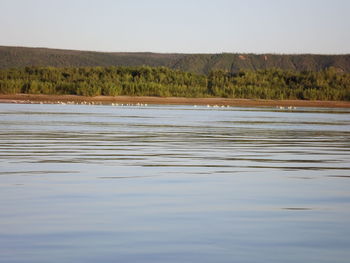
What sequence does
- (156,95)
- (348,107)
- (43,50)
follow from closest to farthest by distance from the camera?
(348,107) → (156,95) → (43,50)

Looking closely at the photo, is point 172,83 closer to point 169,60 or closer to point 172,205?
point 169,60

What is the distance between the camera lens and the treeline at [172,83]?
77188mm

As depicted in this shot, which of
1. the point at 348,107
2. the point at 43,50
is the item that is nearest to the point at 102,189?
the point at 348,107

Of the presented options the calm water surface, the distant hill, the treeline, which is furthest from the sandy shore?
the distant hill

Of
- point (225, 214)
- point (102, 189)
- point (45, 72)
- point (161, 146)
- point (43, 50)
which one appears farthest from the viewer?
point (43, 50)

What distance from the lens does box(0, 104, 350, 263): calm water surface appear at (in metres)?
7.93

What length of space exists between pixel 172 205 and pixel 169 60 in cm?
14735

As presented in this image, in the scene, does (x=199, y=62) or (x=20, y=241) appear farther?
(x=199, y=62)

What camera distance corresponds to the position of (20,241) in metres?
8.15

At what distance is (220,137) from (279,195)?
42.0 feet

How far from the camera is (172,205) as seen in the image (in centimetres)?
1038

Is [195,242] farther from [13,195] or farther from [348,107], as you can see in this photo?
[348,107]

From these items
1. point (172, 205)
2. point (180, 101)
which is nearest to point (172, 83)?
point (180, 101)

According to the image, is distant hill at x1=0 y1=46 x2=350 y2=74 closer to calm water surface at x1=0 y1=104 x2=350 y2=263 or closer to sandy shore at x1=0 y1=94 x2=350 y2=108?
sandy shore at x1=0 y1=94 x2=350 y2=108
